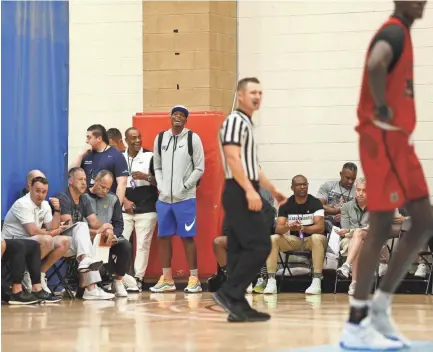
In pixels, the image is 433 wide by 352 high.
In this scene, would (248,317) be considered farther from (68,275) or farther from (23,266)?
(68,275)

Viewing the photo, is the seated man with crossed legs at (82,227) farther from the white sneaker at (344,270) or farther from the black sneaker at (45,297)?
the white sneaker at (344,270)

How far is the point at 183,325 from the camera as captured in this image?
669 centimetres

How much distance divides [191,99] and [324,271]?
2.66 m

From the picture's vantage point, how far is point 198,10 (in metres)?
11.8

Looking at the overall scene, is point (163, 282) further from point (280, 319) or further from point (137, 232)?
point (280, 319)

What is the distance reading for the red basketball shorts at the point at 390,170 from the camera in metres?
4.68

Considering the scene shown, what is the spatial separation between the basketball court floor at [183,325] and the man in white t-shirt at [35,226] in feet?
1.70

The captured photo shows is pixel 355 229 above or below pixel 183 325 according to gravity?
above

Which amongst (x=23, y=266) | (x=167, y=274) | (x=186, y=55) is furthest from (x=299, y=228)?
(x=23, y=266)

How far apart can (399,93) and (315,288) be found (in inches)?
230

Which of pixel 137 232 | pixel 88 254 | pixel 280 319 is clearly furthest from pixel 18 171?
pixel 280 319

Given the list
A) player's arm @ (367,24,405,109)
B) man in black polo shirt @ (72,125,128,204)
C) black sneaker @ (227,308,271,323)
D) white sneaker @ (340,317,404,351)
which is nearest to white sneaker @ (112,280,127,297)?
man in black polo shirt @ (72,125,128,204)

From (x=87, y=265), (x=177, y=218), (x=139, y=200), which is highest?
(x=139, y=200)

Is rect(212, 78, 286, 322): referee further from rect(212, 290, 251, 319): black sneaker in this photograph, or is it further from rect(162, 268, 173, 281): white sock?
rect(162, 268, 173, 281): white sock
